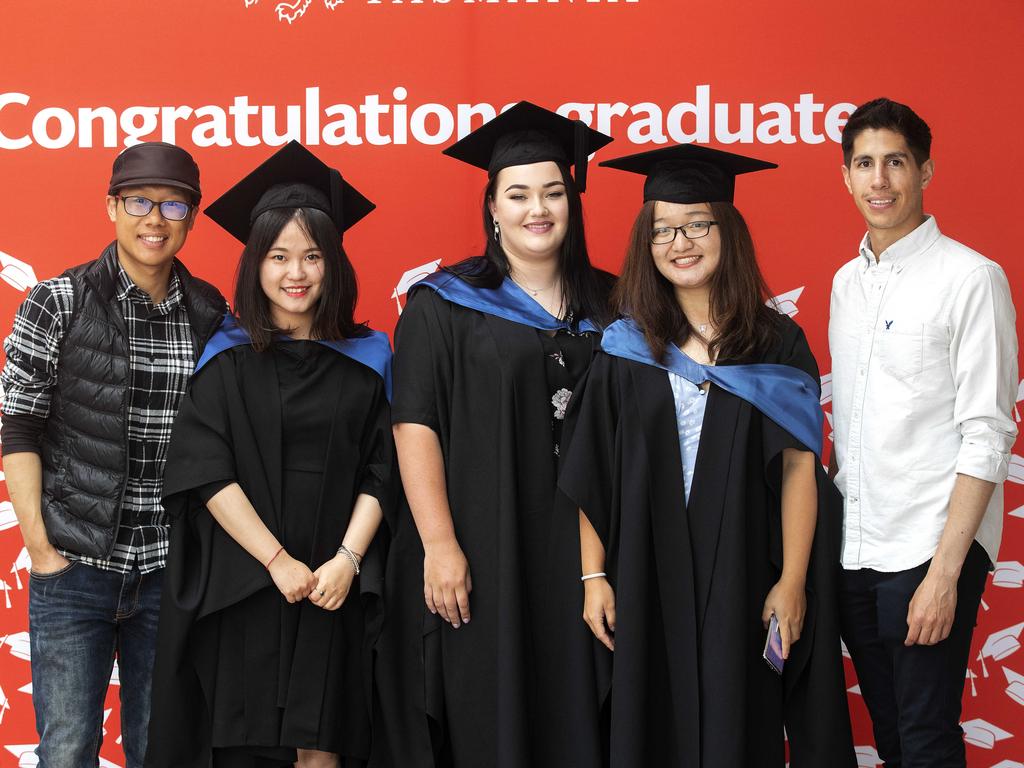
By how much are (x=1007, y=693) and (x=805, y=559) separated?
1.63m

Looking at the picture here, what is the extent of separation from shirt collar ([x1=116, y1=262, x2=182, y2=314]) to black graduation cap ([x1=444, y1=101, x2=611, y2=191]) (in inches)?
33.6

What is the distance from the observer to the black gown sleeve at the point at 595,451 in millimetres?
2576

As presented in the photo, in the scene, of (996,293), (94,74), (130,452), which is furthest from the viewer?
(94,74)

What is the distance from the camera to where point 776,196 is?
3637mm

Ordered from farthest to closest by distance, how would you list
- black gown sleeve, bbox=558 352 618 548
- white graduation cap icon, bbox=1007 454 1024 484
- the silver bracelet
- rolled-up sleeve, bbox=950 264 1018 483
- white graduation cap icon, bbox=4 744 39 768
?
white graduation cap icon, bbox=4 744 39 768 → white graduation cap icon, bbox=1007 454 1024 484 → the silver bracelet → black gown sleeve, bbox=558 352 618 548 → rolled-up sleeve, bbox=950 264 1018 483

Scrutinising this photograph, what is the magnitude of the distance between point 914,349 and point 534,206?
1.03 meters

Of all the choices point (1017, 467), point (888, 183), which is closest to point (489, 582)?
point (888, 183)

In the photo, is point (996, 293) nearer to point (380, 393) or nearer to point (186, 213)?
point (380, 393)

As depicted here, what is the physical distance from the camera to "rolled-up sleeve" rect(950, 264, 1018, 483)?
2432mm

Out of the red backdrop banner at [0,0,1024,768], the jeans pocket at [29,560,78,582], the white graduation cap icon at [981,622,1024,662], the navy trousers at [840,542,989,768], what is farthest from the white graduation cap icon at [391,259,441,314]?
the white graduation cap icon at [981,622,1024,662]

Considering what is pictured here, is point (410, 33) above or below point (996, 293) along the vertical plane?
above

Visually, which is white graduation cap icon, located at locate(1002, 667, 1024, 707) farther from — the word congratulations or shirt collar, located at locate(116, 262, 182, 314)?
shirt collar, located at locate(116, 262, 182, 314)

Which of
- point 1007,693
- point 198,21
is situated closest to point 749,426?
point 1007,693

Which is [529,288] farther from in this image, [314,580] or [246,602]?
[246,602]
